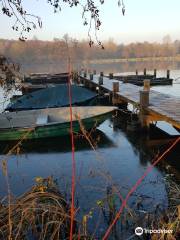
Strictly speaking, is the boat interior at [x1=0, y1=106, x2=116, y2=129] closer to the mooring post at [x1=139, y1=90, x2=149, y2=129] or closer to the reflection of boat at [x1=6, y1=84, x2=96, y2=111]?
the mooring post at [x1=139, y1=90, x2=149, y2=129]

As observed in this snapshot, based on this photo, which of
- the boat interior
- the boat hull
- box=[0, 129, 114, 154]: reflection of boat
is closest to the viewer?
box=[0, 129, 114, 154]: reflection of boat

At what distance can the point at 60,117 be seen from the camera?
17.5 m

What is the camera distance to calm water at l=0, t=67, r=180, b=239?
8984 millimetres

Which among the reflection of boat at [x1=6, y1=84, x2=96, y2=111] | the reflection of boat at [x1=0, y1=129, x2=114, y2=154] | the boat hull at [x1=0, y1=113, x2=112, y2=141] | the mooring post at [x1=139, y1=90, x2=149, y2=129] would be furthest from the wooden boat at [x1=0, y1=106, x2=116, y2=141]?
the reflection of boat at [x1=6, y1=84, x2=96, y2=111]

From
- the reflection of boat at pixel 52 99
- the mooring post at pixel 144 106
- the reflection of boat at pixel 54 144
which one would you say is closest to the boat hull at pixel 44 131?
the reflection of boat at pixel 54 144

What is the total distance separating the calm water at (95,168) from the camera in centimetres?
898

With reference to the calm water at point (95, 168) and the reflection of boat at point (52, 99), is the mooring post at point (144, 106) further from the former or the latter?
the reflection of boat at point (52, 99)

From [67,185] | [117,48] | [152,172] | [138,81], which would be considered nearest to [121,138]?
[152,172]

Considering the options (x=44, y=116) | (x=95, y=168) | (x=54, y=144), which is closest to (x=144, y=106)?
(x=54, y=144)

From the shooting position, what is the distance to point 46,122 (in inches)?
634

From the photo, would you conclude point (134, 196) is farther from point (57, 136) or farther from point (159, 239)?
point (57, 136)

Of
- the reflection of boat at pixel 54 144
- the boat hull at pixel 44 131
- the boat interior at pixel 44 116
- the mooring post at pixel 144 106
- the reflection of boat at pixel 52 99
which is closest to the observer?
the reflection of boat at pixel 54 144

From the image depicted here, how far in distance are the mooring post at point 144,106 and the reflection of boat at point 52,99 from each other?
7552 mm

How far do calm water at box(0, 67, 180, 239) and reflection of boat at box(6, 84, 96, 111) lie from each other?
5.66 m
